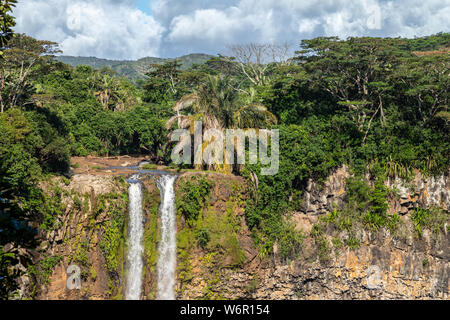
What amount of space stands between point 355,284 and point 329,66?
1243cm

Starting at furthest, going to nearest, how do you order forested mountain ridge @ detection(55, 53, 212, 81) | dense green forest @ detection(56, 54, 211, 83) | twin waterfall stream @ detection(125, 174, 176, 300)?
1. forested mountain ridge @ detection(55, 53, 212, 81)
2. dense green forest @ detection(56, 54, 211, 83)
3. twin waterfall stream @ detection(125, 174, 176, 300)

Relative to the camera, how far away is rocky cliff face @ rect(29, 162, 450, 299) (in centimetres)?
1562

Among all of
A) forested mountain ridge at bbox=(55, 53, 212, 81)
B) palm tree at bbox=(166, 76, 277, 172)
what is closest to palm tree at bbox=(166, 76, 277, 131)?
palm tree at bbox=(166, 76, 277, 172)

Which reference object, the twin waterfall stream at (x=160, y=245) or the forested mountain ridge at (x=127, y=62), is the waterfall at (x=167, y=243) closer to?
the twin waterfall stream at (x=160, y=245)

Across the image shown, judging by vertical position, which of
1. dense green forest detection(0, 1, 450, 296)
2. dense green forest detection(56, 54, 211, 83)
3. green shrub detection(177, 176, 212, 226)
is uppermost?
dense green forest detection(56, 54, 211, 83)

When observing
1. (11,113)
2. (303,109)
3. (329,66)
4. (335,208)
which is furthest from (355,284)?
(11,113)

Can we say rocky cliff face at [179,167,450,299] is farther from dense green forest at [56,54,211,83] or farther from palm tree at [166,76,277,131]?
dense green forest at [56,54,211,83]

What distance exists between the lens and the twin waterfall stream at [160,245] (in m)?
16.6

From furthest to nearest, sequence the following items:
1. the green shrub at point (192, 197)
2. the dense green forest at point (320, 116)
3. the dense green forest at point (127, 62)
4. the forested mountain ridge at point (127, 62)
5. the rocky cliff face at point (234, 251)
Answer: the forested mountain ridge at point (127, 62), the dense green forest at point (127, 62), the dense green forest at point (320, 116), the green shrub at point (192, 197), the rocky cliff face at point (234, 251)

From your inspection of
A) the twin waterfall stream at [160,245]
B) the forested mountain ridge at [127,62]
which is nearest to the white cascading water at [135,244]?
the twin waterfall stream at [160,245]

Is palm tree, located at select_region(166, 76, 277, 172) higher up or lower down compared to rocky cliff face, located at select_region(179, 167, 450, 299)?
higher up

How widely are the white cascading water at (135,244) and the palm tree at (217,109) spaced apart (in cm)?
455

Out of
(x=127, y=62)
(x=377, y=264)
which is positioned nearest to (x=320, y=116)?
(x=377, y=264)

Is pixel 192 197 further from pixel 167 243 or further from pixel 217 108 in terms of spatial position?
pixel 217 108
